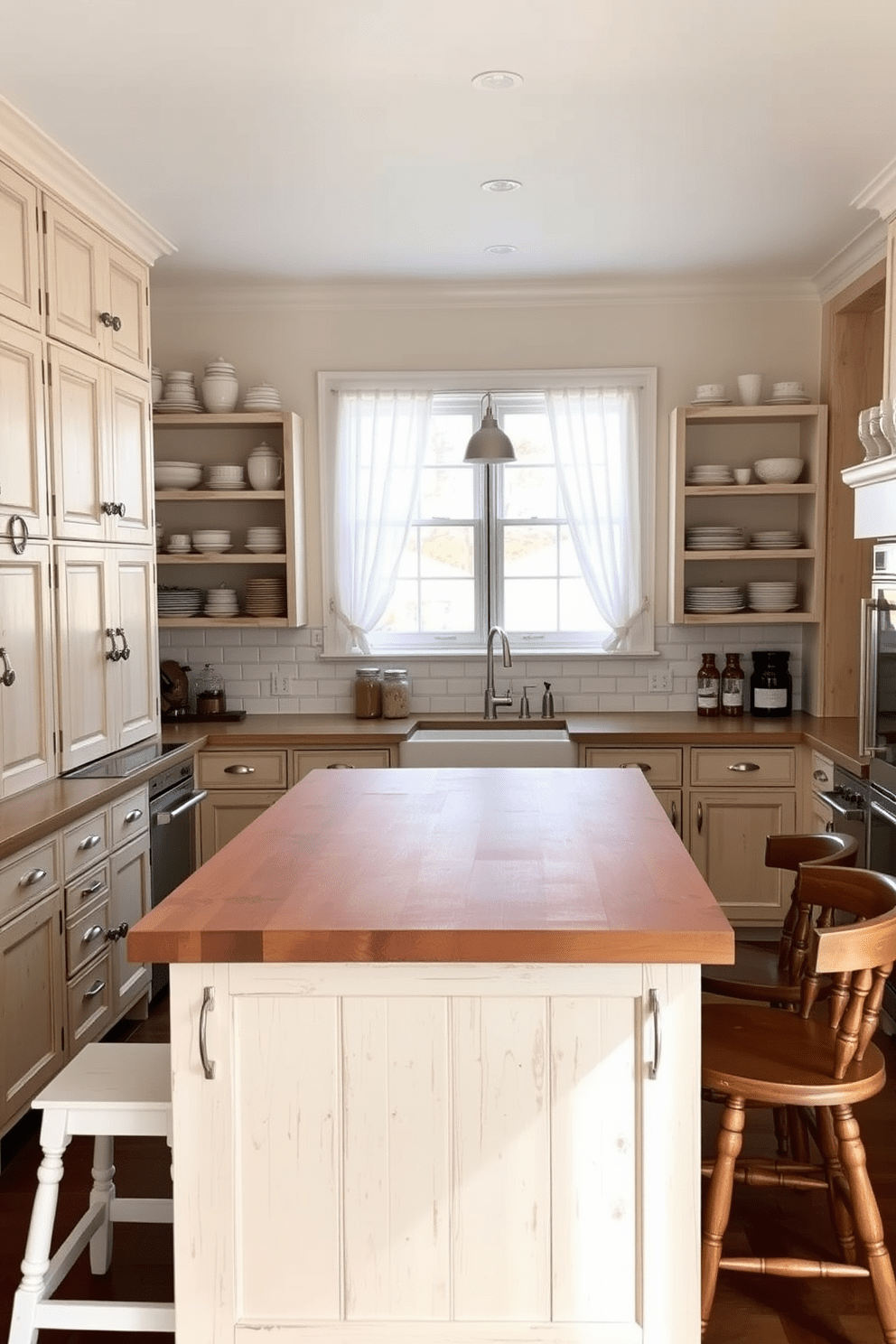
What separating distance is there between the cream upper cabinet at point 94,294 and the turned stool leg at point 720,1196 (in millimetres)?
3052

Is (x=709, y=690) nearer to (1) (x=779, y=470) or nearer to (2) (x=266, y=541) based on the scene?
(1) (x=779, y=470)

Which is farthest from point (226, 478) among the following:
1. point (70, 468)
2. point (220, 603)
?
point (70, 468)

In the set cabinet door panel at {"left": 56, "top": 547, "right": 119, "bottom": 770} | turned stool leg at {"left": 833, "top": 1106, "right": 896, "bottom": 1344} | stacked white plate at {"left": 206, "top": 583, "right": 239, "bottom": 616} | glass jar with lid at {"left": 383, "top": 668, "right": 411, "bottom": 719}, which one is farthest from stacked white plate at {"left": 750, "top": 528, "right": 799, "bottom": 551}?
turned stool leg at {"left": 833, "top": 1106, "right": 896, "bottom": 1344}

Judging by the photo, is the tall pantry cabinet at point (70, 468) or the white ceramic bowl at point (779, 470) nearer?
the tall pantry cabinet at point (70, 468)

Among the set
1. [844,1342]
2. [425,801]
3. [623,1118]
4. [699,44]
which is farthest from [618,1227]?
[699,44]

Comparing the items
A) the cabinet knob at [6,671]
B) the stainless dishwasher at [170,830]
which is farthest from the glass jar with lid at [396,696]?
the cabinet knob at [6,671]

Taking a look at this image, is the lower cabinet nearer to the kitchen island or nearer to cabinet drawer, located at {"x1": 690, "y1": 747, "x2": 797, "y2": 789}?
the kitchen island

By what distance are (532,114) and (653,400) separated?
7.85ft

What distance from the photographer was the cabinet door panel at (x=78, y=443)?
4.05m

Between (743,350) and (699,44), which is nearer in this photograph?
(699,44)

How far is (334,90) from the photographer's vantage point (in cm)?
350

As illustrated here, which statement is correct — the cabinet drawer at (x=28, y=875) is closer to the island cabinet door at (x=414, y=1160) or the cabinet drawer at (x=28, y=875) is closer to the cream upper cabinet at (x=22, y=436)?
the cream upper cabinet at (x=22, y=436)

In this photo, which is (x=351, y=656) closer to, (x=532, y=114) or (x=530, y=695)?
(x=530, y=695)

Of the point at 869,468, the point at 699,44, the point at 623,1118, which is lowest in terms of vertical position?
the point at 623,1118
